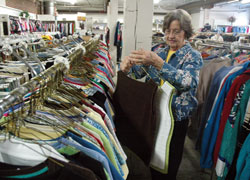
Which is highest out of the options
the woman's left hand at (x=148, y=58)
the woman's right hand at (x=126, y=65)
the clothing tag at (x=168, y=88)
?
the woman's left hand at (x=148, y=58)

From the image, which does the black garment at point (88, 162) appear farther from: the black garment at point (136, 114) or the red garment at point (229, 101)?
the red garment at point (229, 101)

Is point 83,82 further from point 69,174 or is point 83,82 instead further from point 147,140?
point 69,174

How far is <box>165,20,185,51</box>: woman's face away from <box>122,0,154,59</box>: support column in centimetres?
30

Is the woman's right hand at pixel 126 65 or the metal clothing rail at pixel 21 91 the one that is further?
the woman's right hand at pixel 126 65

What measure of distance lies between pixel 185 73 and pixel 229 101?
509mm

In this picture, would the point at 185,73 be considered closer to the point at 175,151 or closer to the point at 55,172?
the point at 175,151

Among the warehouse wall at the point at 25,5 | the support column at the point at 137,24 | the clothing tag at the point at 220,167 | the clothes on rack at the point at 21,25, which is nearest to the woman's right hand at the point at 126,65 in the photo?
the support column at the point at 137,24

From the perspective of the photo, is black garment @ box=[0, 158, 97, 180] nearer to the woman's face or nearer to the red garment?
the woman's face

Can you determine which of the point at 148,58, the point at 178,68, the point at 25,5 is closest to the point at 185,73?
the point at 178,68

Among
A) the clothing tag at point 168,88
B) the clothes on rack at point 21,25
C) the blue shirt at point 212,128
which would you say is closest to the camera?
the clothing tag at point 168,88

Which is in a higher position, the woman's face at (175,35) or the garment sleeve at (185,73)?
the woman's face at (175,35)

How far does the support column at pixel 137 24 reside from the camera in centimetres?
162

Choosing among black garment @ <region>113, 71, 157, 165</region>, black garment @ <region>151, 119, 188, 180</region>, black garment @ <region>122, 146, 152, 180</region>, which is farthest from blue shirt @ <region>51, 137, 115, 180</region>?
black garment @ <region>122, 146, 152, 180</region>

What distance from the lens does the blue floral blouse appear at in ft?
3.82
